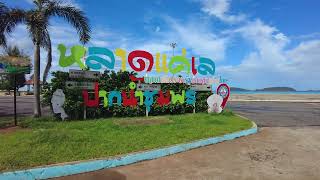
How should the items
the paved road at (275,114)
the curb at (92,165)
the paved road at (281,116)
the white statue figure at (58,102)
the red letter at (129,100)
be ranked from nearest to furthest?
the curb at (92,165) → the white statue figure at (58,102) → the red letter at (129,100) → the paved road at (281,116) → the paved road at (275,114)

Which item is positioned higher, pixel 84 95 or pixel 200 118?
pixel 84 95

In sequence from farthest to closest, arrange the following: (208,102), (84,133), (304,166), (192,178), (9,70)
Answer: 1. (208,102)
2. (9,70)
3. (84,133)
4. (304,166)
5. (192,178)

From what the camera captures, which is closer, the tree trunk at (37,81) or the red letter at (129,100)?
the tree trunk at (37,81)

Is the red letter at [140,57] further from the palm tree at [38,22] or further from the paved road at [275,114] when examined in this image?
the paved road at [275,114]

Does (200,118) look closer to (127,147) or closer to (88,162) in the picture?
(127,147)

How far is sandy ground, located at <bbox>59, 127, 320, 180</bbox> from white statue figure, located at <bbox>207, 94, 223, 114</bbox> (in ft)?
18.8

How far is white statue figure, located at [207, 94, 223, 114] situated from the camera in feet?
51.6

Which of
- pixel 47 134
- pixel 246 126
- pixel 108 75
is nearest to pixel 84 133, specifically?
pixel 47 134

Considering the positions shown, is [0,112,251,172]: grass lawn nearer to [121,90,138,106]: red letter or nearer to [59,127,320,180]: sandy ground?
[59,127,320,180]: sandy ground

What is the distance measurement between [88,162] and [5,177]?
1.52 metres

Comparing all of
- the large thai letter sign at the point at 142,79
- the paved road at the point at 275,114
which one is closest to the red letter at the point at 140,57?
the large thai letter sign at the point at 142,79

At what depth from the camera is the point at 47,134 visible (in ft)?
26.6

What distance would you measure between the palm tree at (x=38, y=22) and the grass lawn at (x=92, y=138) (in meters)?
2.80

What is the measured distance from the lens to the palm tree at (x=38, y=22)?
472 inches
